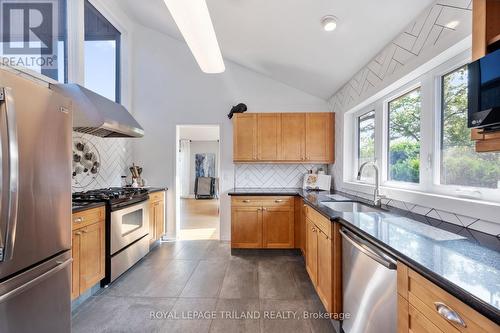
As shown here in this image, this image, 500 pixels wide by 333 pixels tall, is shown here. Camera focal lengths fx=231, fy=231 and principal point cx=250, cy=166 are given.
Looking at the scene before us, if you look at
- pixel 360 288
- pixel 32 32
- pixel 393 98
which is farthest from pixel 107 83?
pixel 360 288

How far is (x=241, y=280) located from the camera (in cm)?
252

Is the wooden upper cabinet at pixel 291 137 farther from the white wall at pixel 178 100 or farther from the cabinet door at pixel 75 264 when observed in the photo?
the cabinet door at pixel 75 264

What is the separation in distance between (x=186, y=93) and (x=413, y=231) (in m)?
3.66

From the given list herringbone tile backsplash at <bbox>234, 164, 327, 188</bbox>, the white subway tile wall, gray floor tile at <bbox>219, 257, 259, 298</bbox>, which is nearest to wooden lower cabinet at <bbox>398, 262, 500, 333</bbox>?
the white subway tile wall

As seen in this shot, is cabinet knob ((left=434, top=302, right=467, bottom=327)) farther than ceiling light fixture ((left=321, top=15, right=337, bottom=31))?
No

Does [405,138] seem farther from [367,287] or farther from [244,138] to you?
[244,138]

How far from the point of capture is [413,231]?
1292 mm

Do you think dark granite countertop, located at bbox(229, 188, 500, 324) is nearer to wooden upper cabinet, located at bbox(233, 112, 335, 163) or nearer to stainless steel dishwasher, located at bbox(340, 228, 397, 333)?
stainless steel dishwasher, located at bbox(340, 228, 397, 333)

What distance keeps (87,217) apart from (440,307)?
2.49 metres

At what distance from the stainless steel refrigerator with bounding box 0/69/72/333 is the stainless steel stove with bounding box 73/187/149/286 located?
96 cm

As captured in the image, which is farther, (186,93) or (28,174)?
(186,93)

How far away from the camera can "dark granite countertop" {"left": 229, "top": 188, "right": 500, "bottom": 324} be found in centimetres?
67

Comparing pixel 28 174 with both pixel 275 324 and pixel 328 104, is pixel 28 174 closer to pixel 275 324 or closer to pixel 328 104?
pixel 275 324

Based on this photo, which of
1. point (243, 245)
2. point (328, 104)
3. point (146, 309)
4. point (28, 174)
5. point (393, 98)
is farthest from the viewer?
point (328, 104)
